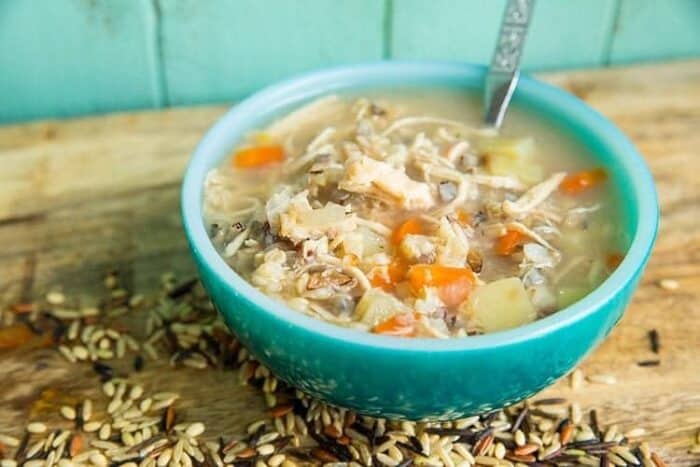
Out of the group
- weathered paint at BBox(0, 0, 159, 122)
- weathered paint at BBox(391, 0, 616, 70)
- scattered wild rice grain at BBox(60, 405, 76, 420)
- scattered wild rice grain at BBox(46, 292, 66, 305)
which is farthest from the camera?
weathered paint at BBox(391, 0, 616, 70)

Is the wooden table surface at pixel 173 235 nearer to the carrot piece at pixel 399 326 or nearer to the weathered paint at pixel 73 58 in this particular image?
the weathered paint at pixel 73 58

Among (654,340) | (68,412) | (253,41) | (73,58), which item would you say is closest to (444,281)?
(654,340)

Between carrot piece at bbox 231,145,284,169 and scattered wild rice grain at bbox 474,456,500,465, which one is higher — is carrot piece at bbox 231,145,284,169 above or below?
above

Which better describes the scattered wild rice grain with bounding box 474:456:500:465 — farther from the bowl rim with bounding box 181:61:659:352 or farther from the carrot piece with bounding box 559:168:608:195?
the carrot piece with bounding box 559:168:608:195

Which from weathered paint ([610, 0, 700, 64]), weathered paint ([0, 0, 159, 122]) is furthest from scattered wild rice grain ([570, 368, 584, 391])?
weathered paint ([0, 0, 159, 122])

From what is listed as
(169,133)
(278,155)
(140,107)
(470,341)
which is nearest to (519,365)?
(470,341)

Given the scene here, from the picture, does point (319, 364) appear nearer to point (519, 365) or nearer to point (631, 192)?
point (519, 365)
